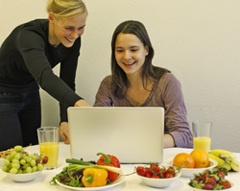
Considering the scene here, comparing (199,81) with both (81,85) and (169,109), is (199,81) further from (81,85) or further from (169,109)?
(81,85)

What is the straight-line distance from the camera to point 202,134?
1.34 m

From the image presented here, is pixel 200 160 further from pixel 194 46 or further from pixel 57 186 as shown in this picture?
pixel 194 46

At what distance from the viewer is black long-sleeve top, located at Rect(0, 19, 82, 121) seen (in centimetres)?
142

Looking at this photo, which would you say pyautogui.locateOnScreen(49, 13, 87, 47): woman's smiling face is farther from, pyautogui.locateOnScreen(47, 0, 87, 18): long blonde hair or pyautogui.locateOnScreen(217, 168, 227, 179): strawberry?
pyautogui.locateOnScreen(217, 168, 227, 179): strawberry

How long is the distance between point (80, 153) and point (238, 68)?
4.09ft

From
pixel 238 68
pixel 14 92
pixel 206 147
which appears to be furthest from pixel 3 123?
pixel 238 68

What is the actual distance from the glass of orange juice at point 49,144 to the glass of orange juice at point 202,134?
515mm

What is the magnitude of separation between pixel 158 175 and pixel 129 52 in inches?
32.4

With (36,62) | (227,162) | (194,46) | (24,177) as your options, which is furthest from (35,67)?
(194,46)

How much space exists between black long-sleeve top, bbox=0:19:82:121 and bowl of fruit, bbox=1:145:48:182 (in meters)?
0.32

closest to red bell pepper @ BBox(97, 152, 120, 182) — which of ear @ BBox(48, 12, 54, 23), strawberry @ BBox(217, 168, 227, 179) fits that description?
strawberry @ BBox(217, 168, 227, 179)

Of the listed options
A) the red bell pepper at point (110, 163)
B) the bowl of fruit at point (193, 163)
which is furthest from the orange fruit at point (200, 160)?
the red bell pepper at point (110, 163)

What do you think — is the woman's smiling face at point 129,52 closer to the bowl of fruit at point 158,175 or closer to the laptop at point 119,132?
the laptop at point 119,132

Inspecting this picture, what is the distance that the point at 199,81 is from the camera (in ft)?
7.07
